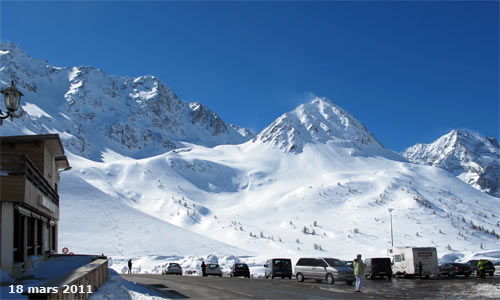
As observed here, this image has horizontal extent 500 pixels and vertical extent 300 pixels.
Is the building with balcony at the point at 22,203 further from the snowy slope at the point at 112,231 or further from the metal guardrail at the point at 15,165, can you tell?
the snowy slope at the point at 112,231

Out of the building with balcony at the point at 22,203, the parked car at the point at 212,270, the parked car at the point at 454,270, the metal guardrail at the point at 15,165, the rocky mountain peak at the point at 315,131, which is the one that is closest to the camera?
the building with balcony at the point at 22,203

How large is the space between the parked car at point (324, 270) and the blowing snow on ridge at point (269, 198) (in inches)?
1299

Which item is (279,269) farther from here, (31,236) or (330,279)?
(31,236)

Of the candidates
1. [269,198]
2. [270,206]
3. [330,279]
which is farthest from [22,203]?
[269,198]

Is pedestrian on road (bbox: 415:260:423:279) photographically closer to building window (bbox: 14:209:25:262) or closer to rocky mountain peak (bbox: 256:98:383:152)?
building window (bbox: 14:209:25:262)

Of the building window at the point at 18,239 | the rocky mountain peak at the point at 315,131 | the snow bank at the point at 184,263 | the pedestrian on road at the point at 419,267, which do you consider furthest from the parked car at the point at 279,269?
the rocky mountain peak at the point at 315,131

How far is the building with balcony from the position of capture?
16.4m

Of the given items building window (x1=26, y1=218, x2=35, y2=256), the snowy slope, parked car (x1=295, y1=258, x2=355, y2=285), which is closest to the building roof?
building window (x1=26, y1=218, x2=35, y2=256)

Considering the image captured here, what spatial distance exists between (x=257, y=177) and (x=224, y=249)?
64317mm

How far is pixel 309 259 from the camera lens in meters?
31.7

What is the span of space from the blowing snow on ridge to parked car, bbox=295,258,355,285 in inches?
1299

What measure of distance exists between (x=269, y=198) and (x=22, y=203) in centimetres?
9364

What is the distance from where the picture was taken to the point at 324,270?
29.8m

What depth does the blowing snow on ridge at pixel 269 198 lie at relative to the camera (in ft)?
232
